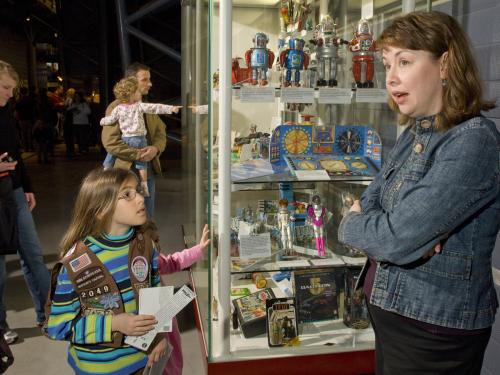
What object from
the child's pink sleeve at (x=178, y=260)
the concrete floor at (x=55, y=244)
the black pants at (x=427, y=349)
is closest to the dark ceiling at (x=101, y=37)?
the concrete floor at (x=55, y=244)

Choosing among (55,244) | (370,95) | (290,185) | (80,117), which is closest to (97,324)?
(290,185)

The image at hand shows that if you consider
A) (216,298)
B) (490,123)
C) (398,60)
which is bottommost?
(216,298)

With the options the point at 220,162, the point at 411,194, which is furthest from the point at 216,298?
the point at 411,194

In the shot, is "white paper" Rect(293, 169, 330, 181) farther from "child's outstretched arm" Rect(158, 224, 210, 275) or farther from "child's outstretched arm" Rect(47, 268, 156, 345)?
"child's outstretched arm" Rect(47, 268, 156, 345)

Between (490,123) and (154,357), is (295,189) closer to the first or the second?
(154,357)

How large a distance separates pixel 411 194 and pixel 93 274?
1025 mm

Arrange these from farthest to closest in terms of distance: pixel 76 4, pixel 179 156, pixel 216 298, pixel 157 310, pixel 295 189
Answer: pixel 76 4 → pixel 179 156 → pixel 295 189 → pixel 216 298 → pixel 157 310

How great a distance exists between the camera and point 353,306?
98.8 inches

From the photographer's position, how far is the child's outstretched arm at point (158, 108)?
11.5ft

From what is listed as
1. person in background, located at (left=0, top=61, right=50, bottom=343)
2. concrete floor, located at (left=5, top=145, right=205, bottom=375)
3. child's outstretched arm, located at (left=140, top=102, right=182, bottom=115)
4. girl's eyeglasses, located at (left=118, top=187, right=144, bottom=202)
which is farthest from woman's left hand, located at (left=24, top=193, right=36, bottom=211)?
girl's eyeglasses, located at (left=118, top=187, right=144, bottom=202)

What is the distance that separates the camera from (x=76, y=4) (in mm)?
12820

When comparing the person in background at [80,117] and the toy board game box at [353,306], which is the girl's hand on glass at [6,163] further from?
the person in background at [80,117]

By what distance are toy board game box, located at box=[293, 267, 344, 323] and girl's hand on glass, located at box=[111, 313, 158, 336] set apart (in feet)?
3.45

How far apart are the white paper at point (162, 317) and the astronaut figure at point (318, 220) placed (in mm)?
1059
